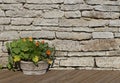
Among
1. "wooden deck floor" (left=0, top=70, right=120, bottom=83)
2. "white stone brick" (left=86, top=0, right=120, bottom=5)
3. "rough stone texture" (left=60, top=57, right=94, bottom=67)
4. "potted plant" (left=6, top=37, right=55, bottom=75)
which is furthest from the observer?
"rough stone texture" (left=60, top=57, right=94, bottom=67)

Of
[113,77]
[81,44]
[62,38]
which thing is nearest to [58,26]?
[62,38]

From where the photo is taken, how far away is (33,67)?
4.06 metres

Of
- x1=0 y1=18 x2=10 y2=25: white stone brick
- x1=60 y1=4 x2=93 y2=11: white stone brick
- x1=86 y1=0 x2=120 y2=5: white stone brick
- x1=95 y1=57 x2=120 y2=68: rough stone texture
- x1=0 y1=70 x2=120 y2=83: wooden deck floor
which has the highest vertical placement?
x1=86 y1=0 x2=120 y2=5: white stone brick

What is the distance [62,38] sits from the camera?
→ 444 centimetres

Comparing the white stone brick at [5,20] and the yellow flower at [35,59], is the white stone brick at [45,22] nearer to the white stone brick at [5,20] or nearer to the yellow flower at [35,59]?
the white stone brick at [5,20]

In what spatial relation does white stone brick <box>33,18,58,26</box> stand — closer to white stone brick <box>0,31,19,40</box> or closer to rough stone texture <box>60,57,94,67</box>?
Answer: white stone brick <box>0,31,19,40</box>

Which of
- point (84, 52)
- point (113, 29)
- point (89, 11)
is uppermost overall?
point (89, 11)

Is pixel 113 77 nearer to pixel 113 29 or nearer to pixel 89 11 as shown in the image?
pixel 113 29

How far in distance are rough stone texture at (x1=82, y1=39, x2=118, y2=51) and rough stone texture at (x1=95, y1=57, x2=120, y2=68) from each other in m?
0.17

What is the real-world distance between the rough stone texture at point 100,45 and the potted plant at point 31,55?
0.64 metres

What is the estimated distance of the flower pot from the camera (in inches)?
159

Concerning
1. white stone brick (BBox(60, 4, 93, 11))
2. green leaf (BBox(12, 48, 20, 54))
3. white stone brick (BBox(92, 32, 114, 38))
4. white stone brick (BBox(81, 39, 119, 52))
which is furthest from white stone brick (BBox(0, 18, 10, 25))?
white stone brick (BBox(92, 32, 114, 38))

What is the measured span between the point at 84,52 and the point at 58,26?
2.04 ft

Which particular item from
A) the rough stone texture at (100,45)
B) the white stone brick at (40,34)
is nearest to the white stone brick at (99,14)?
the rough stone texture at (100,45)
